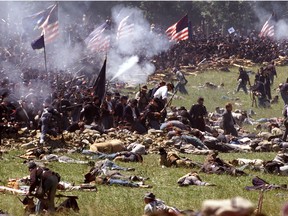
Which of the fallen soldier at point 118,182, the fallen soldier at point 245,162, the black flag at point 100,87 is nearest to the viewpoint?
the fallen soldier at point 118,182

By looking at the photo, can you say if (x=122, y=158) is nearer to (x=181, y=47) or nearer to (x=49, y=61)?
(x=49, y=61)

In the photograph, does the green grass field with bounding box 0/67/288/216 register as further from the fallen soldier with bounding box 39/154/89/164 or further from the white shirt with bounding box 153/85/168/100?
the white shirt with bounding box 153/85/168/100

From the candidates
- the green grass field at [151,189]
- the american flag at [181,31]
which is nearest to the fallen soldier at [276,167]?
the green grass field at [151,189]

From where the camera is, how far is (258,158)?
17.7 m

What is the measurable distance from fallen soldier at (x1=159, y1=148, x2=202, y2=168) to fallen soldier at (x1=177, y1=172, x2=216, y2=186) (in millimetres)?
1831

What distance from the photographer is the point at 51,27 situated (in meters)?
26.1

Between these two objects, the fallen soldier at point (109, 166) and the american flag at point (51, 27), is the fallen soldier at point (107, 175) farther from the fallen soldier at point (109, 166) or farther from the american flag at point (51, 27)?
the american flag at point (51, 27)

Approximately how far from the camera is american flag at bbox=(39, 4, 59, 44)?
2581 cm

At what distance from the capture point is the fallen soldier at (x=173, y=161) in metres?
16.0

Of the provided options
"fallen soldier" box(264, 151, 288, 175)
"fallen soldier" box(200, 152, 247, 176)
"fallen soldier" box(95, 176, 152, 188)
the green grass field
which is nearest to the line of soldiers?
the green grass field

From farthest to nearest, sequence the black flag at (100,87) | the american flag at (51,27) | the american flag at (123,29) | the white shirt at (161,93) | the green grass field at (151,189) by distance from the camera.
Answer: the american flag at (123,29) < the american flag at (51,27) < the black flag at (100,87) < the white shirt at (161,93) < the green grass field at (151,189)

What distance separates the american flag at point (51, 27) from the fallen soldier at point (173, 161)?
34.6 ft

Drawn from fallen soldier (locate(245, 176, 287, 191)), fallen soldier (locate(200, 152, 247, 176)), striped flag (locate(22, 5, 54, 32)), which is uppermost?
striped flag (locate(22, 5, 54, 32))

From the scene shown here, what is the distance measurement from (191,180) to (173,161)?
2.44 meters
